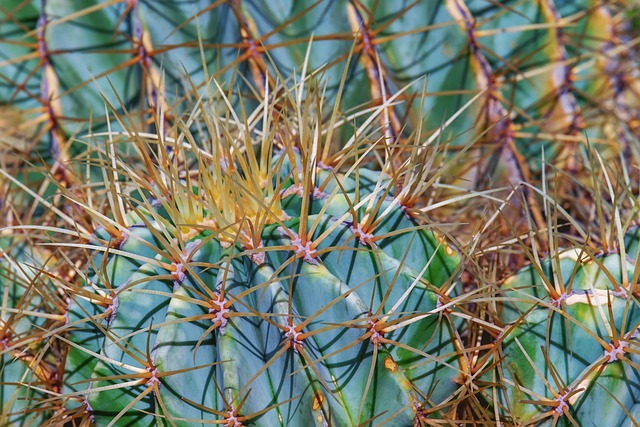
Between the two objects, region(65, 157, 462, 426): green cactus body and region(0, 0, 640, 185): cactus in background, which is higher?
region(0, 0, 640, 185): cactus in background

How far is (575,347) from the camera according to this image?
42.0 inches

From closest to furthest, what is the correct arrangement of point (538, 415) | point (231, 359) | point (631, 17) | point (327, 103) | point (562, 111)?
point (231, 359), point (538, 415), point (327, 103), point (562, 111), point (631, 17)

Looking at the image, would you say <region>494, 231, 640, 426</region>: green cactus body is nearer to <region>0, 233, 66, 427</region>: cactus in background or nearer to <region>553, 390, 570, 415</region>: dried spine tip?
<region>553, 390, 570, 415</region>: dried spine tip

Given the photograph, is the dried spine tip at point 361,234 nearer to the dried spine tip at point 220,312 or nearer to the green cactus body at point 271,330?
the green cactus body at point 271,330

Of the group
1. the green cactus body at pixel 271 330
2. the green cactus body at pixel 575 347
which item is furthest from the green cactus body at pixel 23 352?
the green cactus body at pixel 575 347

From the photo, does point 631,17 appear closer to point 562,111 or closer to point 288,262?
point 562,111

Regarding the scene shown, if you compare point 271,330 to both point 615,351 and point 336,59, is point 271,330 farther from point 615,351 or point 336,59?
point 336,59

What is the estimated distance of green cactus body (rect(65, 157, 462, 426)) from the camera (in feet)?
3.19

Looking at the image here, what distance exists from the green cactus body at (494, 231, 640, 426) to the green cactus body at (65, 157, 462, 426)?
0.11m

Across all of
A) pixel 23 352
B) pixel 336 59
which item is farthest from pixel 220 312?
pixel 336 59

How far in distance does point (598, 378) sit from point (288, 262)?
1.53 ft

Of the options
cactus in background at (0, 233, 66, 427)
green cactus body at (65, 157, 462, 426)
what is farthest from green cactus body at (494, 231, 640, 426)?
cactus in background at (0, 233, 66, 427)

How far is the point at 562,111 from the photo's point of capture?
68.8 inches

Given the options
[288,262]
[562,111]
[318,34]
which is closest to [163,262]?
[288,262]
